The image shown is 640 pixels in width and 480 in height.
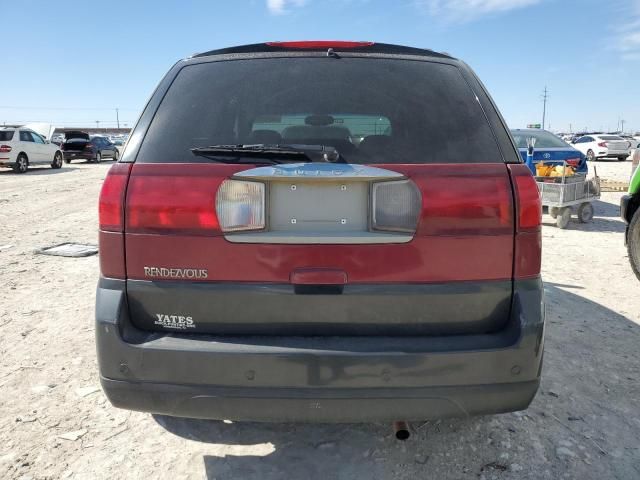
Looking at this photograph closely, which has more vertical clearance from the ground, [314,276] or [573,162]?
[573,162]

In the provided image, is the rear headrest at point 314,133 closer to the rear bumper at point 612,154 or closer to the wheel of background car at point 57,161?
the wheel of background car at point 57,161

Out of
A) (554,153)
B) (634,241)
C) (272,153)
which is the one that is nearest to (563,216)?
(554,153)

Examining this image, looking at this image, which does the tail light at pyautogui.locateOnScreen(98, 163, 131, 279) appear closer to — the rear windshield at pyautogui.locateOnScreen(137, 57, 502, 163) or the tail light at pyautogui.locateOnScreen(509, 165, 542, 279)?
the rear windshield at pyautogui.locateOnScreen(137, 57, 502, 163)

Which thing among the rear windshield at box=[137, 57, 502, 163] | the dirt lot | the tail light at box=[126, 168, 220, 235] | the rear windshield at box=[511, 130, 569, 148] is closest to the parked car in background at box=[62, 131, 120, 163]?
the rear windshield at box=[511, 130, 569, 148]

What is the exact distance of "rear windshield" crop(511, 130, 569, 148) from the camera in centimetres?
1100

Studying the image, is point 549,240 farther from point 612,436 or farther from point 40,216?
point 40,216

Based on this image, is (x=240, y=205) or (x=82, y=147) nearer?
(x=240, y=205)

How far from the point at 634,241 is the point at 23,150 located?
73.3 feet

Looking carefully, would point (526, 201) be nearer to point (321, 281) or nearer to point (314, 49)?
point (321, 281)

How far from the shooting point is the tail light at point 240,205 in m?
1.90

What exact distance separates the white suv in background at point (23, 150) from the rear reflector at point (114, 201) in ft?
70.2

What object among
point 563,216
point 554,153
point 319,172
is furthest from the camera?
point 554,153

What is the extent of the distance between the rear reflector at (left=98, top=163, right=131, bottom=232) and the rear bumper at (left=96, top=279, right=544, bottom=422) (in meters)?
0.23

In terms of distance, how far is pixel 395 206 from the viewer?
192 cm
